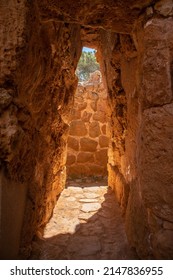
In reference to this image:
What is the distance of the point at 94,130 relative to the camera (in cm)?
495

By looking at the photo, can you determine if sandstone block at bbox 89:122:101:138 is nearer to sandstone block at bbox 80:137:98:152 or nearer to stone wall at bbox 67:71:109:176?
stone wall at bbox 67:71:109:176

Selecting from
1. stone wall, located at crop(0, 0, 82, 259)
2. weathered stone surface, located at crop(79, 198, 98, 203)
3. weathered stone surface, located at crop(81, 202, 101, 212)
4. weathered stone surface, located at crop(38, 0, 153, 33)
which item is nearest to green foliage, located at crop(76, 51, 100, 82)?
weathered stone surface, located at crop(79, 198, 98, 203)

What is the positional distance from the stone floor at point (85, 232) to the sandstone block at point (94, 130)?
1.94 metres

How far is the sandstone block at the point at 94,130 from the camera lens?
4.94 meters

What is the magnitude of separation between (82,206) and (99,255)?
105cm

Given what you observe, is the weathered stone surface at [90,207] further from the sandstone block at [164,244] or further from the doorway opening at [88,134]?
the doorway opening at [88,134]

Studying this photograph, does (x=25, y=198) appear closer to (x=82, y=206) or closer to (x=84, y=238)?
(x=84, y=238)

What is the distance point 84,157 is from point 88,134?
52cm

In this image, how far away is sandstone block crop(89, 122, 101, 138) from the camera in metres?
4.94

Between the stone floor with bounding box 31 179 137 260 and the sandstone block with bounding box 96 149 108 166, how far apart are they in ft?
5.55

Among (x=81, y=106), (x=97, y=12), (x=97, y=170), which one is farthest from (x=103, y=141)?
(x=97, y=12)

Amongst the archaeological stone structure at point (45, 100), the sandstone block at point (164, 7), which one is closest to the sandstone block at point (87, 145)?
the archaeological stone structure at point (45, 100)

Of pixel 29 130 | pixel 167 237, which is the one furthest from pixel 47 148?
pixel 167 237

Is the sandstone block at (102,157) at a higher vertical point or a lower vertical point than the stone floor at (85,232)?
higher
